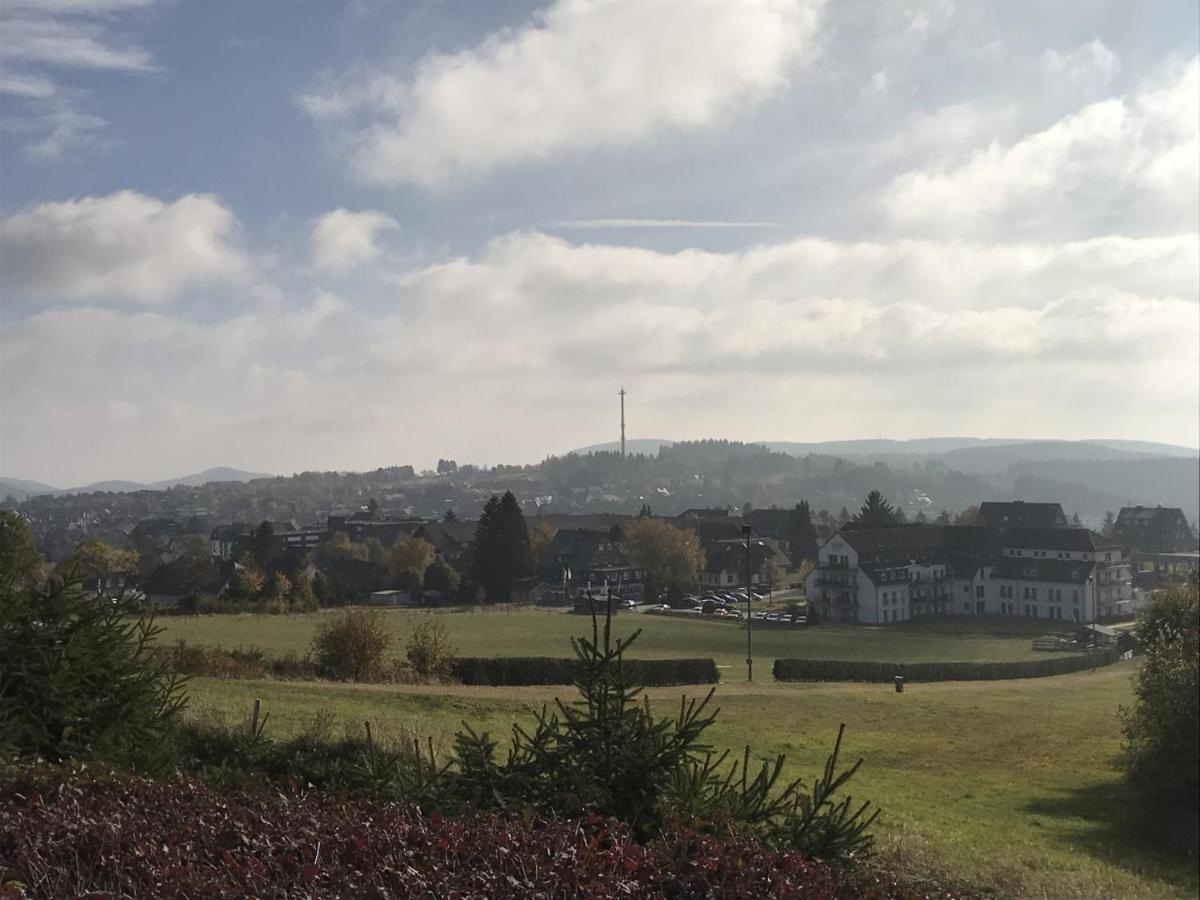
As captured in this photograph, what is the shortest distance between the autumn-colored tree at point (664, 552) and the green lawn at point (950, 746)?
35.6 metres

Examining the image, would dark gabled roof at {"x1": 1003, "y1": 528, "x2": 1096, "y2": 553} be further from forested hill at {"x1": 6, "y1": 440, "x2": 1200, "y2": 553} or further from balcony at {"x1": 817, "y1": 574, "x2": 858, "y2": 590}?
forested hill at {"x1": 6, "y1": 440, "x2": 1200, "y2": 553}

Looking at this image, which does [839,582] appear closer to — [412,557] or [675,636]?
[675,636]

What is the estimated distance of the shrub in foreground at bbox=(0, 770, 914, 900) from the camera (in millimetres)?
4812

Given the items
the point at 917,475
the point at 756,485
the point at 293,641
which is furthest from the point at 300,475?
the point at 293,641

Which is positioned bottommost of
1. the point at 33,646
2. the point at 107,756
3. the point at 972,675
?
the point at 972,675

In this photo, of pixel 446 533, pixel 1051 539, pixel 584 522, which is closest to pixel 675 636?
pixel 1051 539

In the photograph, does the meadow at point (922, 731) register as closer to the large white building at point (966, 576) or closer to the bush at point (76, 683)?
the bush at point (76, 683)

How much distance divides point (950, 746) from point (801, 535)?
6332cm

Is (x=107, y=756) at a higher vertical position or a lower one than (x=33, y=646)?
lower

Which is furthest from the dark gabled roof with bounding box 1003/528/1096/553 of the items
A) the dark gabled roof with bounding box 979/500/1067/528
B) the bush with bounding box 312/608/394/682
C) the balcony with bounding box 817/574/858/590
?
the bush with bounding box 312/608/394/682

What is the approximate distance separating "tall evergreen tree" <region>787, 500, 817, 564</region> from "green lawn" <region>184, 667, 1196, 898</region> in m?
46.8

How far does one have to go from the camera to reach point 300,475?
188 meters

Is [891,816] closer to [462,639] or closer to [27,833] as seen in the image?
[27,833]

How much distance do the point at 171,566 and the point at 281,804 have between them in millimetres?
59024
